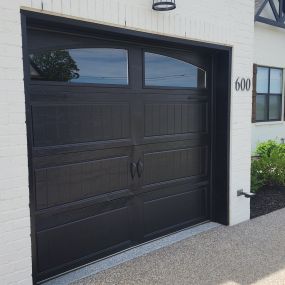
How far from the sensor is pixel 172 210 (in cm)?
475

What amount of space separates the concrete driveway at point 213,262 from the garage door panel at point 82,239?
11.5 inches

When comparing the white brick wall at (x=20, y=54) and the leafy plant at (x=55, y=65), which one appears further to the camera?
the leafy plant at (x=55, y=65)

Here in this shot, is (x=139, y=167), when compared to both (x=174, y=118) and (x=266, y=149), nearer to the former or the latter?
(x=174, y=118)

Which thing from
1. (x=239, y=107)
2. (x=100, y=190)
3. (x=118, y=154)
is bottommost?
(x=100, y=190)

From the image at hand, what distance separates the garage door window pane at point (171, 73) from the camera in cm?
434

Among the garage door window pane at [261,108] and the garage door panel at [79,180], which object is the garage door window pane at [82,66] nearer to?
the garage door panel at [79,180]

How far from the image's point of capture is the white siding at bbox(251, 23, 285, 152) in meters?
9.41

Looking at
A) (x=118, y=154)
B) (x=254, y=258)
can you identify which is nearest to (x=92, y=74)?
(x=118, y=154)

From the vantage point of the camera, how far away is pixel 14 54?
2.90 metres

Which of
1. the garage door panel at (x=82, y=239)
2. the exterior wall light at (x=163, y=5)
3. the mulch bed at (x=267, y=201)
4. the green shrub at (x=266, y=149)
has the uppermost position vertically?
the exterior wall light at (x=163, y=5)

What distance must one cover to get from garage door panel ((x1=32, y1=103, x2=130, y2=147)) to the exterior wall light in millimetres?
1062

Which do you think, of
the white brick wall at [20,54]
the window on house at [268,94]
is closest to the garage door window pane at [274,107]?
the window on house at [268,94]

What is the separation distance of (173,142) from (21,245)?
2.27 meters

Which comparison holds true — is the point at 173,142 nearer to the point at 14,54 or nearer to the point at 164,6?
the point at 164,6
